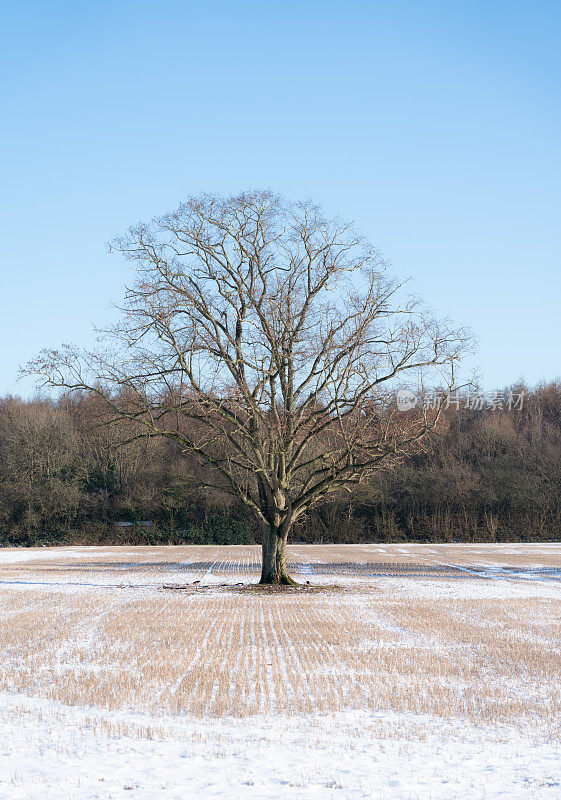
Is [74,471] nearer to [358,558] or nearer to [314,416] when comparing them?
[358,558]

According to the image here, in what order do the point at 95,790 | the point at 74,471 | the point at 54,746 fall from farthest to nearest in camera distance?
the point at 74,471
the point at 54,746
the point at 95,790

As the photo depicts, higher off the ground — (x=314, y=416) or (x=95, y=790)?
(x=314, y=416)

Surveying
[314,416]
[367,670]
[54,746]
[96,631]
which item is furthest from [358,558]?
[54,746]

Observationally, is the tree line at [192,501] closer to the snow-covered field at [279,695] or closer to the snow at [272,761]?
the snow-covered field at [279,695]

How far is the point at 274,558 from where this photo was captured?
857 inches

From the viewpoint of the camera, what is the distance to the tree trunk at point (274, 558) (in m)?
21.7

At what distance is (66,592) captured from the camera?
2012 centimetres

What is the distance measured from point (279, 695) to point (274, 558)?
13168 millimetres

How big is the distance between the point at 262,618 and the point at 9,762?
369 inches

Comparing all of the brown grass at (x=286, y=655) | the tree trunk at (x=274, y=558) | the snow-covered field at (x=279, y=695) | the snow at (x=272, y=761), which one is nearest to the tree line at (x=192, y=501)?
the tree trunk at (x=274, y=558)

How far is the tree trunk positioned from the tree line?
2518cm

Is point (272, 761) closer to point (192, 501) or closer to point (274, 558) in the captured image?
point (274, 558)

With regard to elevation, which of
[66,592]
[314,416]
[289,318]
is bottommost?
[66,592]

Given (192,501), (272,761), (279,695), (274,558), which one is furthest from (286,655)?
(192,501)
